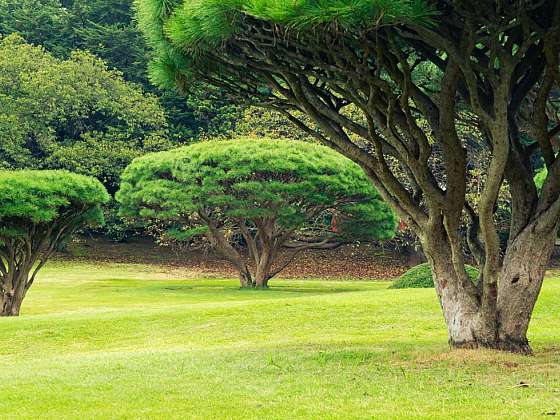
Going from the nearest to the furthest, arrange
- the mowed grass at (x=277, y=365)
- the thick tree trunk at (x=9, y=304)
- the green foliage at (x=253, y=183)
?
the mowed grass at (x=277, y=365)
the thick tree trunk at (x=9, y=304)
the green foliage at (x=253, y=183)

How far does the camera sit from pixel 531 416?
6309mm

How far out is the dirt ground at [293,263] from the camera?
43.3 metres

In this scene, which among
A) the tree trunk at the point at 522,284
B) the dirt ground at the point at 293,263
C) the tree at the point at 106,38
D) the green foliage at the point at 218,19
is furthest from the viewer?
the tree at the point at 106,38

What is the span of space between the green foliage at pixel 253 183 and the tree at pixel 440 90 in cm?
1884

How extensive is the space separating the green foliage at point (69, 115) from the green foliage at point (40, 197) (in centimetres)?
1910

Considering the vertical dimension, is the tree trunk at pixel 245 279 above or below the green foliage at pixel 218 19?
below

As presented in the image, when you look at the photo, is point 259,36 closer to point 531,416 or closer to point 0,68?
point 531,416

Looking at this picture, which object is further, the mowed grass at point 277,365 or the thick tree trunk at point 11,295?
the thick tree trunk at point 11,295

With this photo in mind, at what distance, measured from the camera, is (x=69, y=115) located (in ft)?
153

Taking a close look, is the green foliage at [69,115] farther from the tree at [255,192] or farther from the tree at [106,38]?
the tree at [255,192]

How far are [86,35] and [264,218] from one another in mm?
24681

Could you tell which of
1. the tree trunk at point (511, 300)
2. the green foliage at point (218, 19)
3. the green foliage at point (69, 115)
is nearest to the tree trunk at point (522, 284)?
the tree trunk at point (511, 300)

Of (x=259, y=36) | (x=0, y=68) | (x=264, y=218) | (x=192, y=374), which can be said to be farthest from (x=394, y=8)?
(x=0, y=68)

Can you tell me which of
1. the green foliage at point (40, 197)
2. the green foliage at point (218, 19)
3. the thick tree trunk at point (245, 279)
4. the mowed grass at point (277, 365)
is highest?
the green foliage at point (218, 19)
